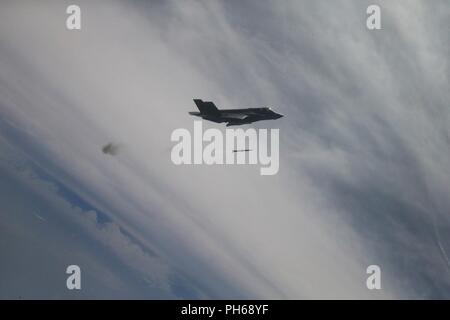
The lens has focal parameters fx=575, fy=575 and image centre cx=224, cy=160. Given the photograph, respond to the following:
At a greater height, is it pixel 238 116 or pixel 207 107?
pixel 207 107

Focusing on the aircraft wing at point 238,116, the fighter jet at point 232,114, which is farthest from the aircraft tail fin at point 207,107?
the aircraft wing at point 238,116

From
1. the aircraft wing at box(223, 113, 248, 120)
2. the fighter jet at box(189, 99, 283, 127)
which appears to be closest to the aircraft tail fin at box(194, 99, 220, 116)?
the fighter jet at box(189, 99, 283, 127)

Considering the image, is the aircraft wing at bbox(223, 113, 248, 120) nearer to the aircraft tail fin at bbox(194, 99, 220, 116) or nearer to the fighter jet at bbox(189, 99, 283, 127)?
the fighter jet at bbox(189, 99, 283, 127)

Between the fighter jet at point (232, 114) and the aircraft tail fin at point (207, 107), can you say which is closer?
the fighter jet at point (232, 114)

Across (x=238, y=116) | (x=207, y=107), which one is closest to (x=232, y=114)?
(x=238, y=116)

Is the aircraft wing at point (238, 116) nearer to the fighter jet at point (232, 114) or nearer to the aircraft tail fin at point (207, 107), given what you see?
the fighter jet at point (232, 114)

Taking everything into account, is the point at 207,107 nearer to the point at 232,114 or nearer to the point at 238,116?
the point at 232,114
